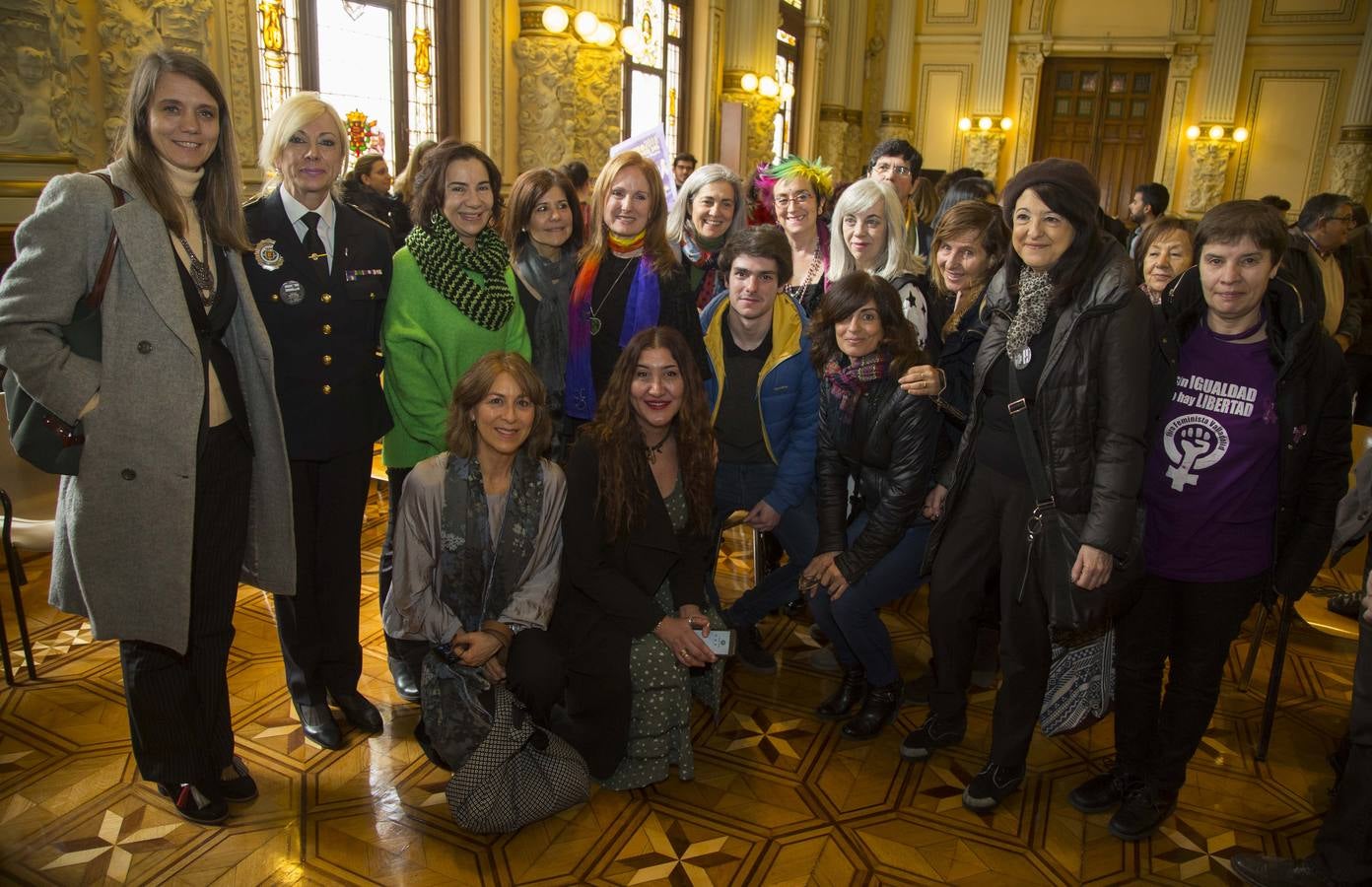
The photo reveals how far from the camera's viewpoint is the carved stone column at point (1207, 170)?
14.7 m

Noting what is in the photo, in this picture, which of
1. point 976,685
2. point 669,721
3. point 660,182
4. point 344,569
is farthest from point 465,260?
point 976,685

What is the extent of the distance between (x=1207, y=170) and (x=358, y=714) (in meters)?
16.7

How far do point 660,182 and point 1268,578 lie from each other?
6.85 ft

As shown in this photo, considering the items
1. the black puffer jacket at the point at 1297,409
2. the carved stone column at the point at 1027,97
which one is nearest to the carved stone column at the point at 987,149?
the carved stone column at the point at 1027,97

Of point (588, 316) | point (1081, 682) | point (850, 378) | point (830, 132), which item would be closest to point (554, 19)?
point (588, 316)

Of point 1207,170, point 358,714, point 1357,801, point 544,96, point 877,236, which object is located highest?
point 1207,170

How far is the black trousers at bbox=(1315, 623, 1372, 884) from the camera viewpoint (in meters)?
1.89

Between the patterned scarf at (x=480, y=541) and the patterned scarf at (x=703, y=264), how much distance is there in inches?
49.3

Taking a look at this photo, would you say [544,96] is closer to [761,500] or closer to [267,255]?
[761,500]

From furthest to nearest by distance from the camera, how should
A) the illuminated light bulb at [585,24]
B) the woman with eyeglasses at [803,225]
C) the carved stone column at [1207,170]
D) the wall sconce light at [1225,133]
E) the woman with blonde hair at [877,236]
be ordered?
the carved stone column at [1207,170] → the wall sconce light at [1225,133] → the illuminated light bulb at [585,24] → the woman with eyeglasses at [803,225] → the woman with blonde hair at [877,236]

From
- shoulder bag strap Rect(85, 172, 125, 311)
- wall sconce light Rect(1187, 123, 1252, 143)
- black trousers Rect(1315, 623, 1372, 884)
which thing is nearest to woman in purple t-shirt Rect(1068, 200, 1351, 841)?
black trousers Rect(1315, 623, 1372, 884)

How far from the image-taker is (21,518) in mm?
2885

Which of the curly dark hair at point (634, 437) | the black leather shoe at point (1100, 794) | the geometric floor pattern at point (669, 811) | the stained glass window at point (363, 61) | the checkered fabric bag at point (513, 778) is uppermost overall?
the stained glass window at point (363, 61)

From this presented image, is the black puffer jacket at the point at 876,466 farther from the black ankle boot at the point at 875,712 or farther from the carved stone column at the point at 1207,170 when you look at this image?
the carved stone column at the point at 1207,170
